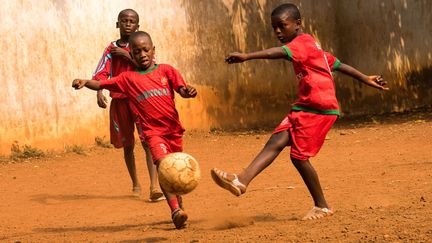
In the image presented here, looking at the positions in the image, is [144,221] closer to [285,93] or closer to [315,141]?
[315,141]

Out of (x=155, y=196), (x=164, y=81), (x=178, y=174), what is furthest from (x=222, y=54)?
(x=178, y=174)

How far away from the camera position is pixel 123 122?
8289 mm

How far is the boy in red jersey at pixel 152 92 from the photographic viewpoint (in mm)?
6512

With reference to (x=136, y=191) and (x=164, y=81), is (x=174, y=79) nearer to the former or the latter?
(x=164, y=81)

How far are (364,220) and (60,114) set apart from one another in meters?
6.10

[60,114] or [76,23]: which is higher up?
[76,23]

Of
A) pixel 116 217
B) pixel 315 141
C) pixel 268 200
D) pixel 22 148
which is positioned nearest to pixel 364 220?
pixel 315 141

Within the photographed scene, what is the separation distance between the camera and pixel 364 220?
229 inches

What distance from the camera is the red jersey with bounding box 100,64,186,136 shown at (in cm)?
652

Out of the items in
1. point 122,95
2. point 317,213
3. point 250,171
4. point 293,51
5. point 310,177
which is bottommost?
point 317,213

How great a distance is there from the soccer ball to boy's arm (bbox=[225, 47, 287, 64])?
72 cm

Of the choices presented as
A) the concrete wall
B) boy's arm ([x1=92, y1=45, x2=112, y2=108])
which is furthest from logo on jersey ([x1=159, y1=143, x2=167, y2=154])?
the concrete wall

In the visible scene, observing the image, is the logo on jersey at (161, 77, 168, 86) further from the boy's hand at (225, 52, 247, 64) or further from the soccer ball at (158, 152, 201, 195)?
the boy's hand at (225, 52, 247, 64)

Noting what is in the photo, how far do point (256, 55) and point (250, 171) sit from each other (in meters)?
0.81
